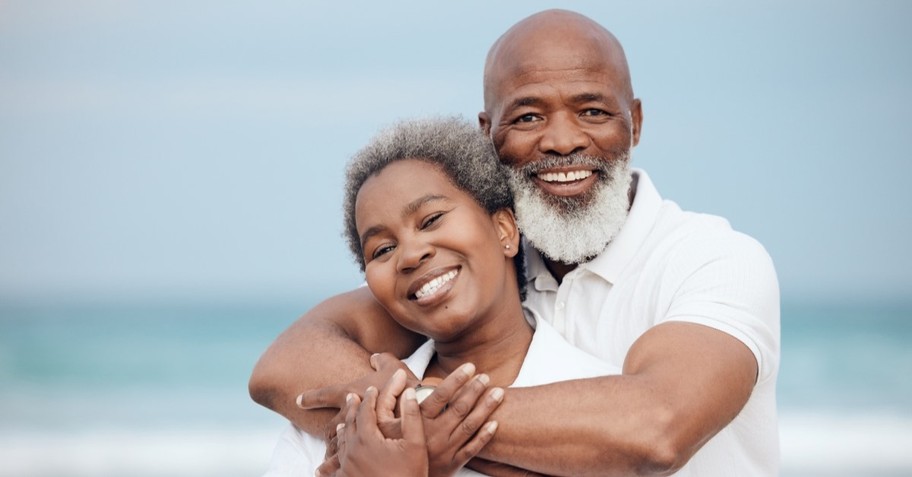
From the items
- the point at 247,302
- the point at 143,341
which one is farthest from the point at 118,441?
the point at 247,302

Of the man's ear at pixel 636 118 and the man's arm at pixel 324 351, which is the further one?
the man's ear at pixel 636 118

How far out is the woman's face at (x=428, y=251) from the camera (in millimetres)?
3012

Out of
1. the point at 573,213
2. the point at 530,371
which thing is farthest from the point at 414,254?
the point at 573,213

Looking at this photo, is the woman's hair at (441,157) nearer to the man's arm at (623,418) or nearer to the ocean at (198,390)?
the man's arm at (623,418)

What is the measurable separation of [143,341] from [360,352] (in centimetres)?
1629

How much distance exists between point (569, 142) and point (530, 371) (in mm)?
908

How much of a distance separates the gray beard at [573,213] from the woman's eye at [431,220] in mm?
466

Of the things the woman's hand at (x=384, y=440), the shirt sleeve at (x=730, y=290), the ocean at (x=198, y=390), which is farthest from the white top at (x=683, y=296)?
the ocean at (x=198, y=390)

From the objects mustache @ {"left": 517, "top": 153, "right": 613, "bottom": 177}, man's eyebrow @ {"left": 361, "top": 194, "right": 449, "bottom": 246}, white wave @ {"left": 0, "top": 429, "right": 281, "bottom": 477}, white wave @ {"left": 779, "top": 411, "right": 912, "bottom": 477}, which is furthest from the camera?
white wave @ {"left": 0, "top": 429, "right": 281, "bottom": 477}

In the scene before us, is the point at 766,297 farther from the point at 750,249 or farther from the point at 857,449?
the point at 857,449

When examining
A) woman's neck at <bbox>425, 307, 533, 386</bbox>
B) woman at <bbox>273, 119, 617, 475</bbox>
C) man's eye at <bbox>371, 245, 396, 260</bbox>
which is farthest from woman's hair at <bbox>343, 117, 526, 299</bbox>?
woman's neck at <bbox>425, 307, 533, 386</bbox>

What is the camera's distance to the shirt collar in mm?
3566

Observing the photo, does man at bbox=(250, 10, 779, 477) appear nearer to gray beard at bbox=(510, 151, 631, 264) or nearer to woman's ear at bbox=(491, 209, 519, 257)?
gray beard at bbox=(510, 151, 631, 264)

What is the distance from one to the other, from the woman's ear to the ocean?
846 centimetres
